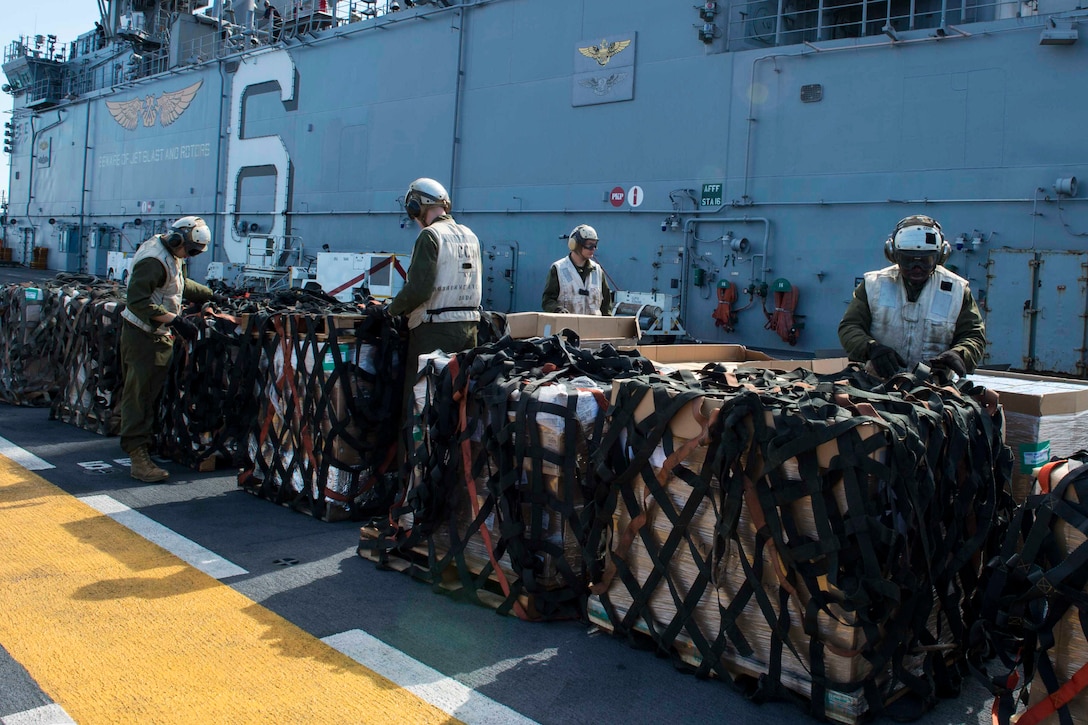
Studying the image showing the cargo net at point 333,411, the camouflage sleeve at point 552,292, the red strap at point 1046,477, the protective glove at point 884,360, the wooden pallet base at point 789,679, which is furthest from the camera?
the camouflage sleeve at point 552,292

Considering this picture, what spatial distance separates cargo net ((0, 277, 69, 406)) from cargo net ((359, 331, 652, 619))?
619 cm

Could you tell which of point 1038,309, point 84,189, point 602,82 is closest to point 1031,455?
point 1038,309

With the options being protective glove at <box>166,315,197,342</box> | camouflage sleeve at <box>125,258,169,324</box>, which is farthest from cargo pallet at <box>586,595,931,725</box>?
camouflage sleeve at <box>125,258,169,324</box>

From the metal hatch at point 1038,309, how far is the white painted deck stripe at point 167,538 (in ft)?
35.2

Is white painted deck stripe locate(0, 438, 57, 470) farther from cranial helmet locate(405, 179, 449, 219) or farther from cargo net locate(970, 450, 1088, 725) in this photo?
cargo net locate(970, 450, 1088, 725)

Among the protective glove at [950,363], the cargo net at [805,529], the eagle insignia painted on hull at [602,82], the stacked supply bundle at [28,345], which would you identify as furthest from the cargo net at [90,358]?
the eagle insignia painted on hull at [602,82]

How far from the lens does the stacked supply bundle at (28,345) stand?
8922 mm

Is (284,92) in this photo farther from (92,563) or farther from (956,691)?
(956,691)

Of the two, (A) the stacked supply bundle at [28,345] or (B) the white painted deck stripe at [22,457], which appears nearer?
(B) the white painted deck stripe at [22,457]

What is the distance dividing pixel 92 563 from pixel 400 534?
160cm

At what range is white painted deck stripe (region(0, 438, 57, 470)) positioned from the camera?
6618mm

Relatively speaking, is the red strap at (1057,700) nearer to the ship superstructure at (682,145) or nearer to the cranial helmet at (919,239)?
the cranial helmet at (919,239)

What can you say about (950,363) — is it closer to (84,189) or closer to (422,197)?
(422,197)

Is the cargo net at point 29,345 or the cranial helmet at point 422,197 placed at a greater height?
the cranial helmet at point 422,197
